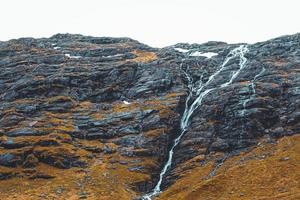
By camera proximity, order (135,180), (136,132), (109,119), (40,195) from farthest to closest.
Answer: (109,119)
(136,132)
(135,180)
(40,195)

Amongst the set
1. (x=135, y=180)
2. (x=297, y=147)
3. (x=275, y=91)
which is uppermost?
(x=275, y=91)

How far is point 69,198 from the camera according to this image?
460 ft

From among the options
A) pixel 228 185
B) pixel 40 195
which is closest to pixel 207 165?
pixel 228 185

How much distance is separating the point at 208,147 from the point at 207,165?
1398cm

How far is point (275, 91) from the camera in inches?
7372

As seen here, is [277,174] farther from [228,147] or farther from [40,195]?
[40,195]

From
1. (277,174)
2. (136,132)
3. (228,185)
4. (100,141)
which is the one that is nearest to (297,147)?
(277,174)

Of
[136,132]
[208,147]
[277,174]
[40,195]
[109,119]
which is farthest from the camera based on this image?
[109,119]

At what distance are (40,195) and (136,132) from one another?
179ft

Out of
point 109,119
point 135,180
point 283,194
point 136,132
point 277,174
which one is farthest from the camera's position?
point 109,119

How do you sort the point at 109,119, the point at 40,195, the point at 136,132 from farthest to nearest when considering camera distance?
the point at 109,119
the point at 136,132
the point at 40,195

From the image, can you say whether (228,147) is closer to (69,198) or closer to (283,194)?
(283,194)

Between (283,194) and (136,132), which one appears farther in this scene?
(136,132)

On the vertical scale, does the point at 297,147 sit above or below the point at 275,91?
below
